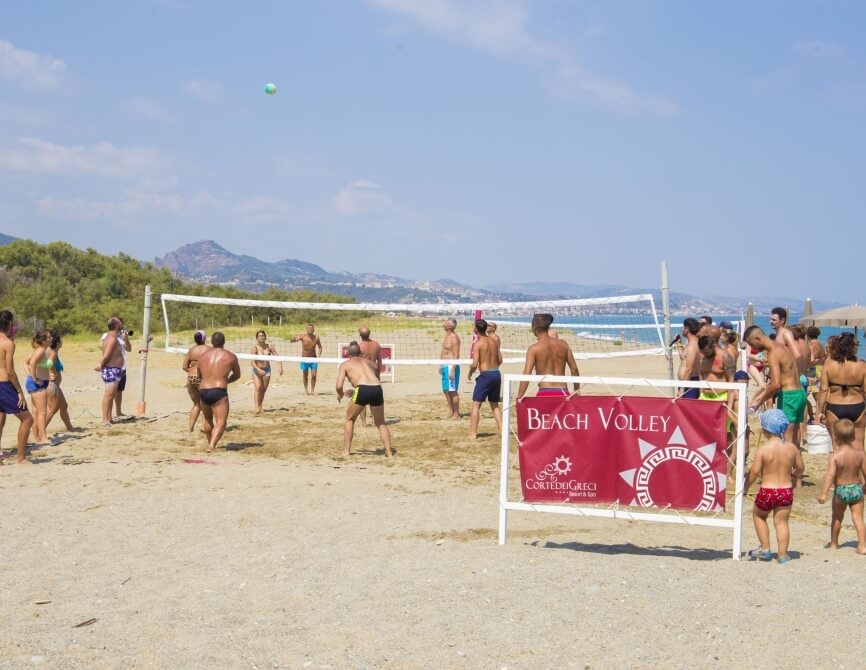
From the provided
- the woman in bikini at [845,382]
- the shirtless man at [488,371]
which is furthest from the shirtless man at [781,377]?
the shirtless man at [488,371]

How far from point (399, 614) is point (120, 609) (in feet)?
5.28

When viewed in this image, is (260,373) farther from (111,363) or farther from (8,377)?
(8,377)

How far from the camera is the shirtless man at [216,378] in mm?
10188

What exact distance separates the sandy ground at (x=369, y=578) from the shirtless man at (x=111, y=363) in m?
2.50

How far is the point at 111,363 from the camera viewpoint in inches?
478

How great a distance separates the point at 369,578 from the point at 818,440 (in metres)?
6.93

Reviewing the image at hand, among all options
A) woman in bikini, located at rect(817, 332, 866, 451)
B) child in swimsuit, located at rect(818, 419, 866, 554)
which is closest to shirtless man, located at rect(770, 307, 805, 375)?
woman in bikini, located at rect(817, 332, 866, 451)

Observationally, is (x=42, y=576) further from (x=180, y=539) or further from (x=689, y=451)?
(x=689, y=451)

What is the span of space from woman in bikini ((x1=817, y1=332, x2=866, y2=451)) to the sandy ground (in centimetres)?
89

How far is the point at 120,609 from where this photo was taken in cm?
502

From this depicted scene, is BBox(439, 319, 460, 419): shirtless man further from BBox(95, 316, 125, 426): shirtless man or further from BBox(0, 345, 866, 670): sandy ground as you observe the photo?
BBox(95, 316, 125, 426): shirtless man

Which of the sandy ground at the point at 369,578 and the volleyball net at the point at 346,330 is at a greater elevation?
the volleyball net at the point at 346,330

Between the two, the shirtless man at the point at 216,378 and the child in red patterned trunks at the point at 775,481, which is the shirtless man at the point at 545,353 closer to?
the child in red patterned trunks at the point at 775,481

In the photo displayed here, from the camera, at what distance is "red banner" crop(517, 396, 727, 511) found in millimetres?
5684
